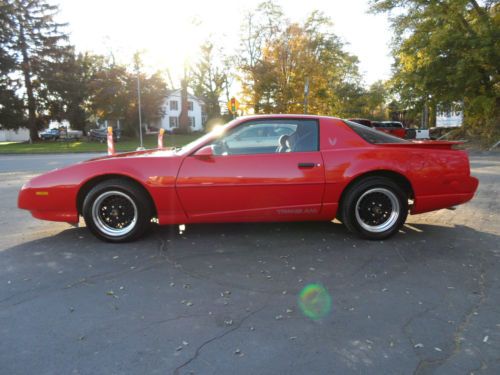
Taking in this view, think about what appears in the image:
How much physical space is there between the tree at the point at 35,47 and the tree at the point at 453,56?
32.8 metres

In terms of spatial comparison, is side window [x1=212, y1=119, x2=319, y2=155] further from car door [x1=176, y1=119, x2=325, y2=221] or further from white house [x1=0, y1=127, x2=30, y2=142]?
white house [x1=0, y1=127, x2=30, y2=142]

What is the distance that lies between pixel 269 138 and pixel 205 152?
72cm

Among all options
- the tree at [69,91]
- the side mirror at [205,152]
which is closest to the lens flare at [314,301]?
the side mirror at [205,152]

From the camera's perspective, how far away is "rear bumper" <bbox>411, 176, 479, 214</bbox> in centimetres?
432

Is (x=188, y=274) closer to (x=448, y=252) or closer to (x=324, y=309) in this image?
(x=324, y=309)

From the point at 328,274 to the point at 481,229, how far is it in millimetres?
2494

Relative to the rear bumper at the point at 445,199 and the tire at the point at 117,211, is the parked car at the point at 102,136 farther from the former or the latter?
the rear bumper at the point at 445,199

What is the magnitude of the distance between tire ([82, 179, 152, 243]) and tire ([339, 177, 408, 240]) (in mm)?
2150

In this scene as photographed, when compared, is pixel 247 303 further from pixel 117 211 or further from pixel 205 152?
pixel 117 211

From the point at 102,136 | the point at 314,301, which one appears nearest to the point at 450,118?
the point at 102,136

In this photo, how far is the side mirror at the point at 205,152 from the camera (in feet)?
13.3

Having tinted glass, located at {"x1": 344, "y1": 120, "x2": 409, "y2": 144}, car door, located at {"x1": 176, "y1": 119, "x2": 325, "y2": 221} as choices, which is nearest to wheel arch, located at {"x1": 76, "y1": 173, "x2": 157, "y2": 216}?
car door, located at {"x1": 176, "y1": 119, "x2": 325, "y2": 221}

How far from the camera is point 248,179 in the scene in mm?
4055

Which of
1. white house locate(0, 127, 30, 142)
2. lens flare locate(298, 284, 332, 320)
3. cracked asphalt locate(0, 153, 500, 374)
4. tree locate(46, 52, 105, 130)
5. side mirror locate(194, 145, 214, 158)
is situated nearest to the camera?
cracked asphalt locate(0, 153, 500, 374)
